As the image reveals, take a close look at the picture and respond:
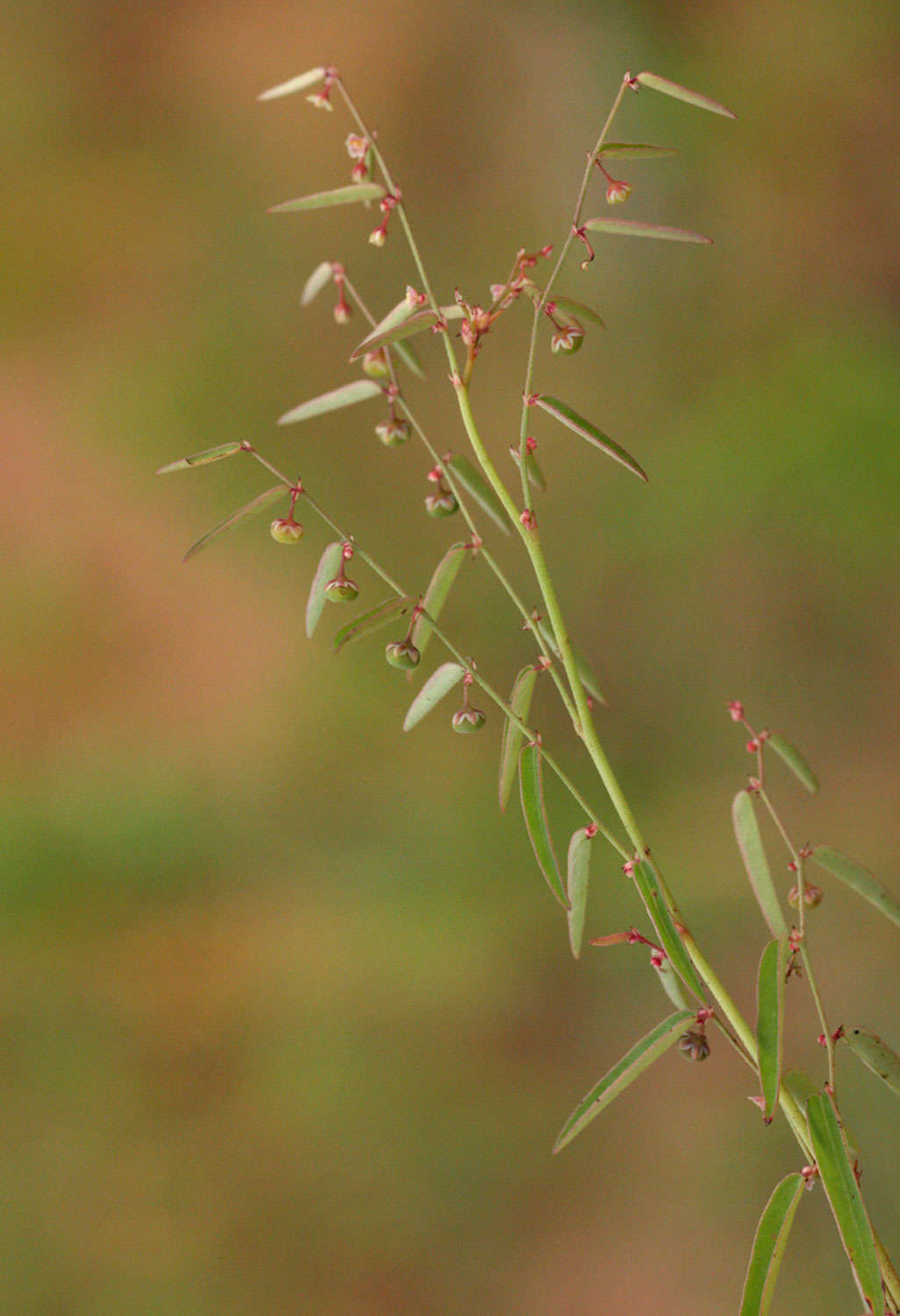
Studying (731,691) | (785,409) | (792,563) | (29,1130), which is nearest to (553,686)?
(731,691)

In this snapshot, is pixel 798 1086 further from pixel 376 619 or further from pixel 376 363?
pixel 376 363

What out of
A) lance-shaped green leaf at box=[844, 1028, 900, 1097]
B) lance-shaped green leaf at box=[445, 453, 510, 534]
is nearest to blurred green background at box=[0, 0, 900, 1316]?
lance-shaped green leaf at box=[445, 453, 510, 534]

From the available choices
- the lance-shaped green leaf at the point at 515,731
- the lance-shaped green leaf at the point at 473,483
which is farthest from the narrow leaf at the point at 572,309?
the lance-shaped green leaf at the point at 515,731

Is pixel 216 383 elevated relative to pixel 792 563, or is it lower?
elevated

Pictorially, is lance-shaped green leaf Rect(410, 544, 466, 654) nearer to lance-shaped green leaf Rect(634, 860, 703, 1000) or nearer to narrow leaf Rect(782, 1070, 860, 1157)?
lance-shaped green leaf Rect(634, 860, 703, 1000)

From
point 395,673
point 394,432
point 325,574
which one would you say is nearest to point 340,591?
point 325,574

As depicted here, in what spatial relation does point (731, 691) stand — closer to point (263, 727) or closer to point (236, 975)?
point (263, 727)

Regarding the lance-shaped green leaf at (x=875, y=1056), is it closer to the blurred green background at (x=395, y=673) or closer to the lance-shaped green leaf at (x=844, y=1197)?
the lance-shaped green leaf at (x=844, y=1197)
